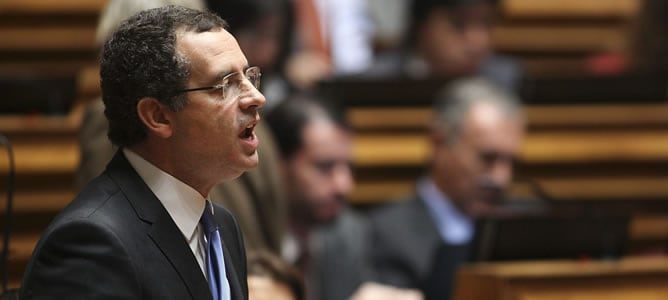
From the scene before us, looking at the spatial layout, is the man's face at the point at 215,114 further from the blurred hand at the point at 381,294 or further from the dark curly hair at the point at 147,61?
the blurred hand at the point at 381,294

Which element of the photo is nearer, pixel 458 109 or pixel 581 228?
pixel 581 228

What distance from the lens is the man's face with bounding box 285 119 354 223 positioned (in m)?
2.01

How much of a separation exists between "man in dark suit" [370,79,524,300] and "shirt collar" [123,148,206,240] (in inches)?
42.0

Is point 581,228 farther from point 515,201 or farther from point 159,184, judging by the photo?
point 159,184

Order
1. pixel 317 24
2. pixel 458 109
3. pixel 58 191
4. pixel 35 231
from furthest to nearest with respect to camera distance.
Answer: pixel 317 24 < pixel 458 109 < pixel 58 191 < pixel 35 231

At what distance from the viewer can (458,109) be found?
221 centimetres

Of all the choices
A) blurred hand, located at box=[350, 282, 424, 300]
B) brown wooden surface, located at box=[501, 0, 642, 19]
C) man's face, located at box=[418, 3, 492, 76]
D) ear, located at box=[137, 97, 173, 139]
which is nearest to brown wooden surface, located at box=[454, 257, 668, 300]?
blurred hand, located at box=[350, 282, 424, 300]

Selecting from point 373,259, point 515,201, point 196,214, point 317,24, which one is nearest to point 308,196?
point 373,259

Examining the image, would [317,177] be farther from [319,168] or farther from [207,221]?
[207,221]

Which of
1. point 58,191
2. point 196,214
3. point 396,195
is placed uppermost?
point 196,214

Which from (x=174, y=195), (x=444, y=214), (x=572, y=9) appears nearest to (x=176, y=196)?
(x=174, y=195)

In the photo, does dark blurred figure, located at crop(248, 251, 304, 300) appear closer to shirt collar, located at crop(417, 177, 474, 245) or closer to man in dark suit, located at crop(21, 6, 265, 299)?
man in dark suit, located at crop(21, 6, 265, 299)

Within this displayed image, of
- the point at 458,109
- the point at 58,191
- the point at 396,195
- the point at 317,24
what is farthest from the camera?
the point at 317,24

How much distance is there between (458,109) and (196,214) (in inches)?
55.7
